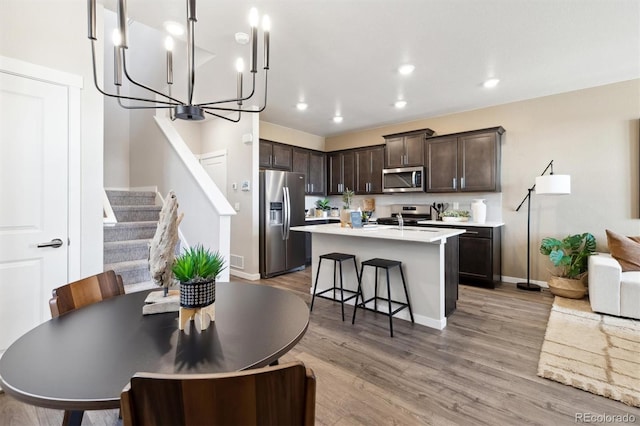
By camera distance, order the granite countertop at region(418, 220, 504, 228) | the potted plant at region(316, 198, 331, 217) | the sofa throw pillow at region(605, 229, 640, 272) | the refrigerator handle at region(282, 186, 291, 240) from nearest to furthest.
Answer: the sofa throw pillow at region(605, 229, 640, 272)
the granite countertop at region(418, 220, 504, 228)
the refrigerator handle at region(282, 186, 291, 240)
the potted plant at region(316, 198, 331, 217)

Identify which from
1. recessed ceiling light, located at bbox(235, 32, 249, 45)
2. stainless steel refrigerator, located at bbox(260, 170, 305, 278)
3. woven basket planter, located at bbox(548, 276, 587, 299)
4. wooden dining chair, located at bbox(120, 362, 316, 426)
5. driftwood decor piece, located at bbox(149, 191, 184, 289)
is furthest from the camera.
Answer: stainless steel refrigerator, located at bbox(260, 170, 305, 278)

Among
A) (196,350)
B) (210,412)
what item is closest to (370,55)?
(196,350)

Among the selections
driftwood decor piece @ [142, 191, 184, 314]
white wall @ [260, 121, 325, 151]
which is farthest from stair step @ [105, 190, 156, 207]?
driftwood decor piece @ [142, 191, 184, 314]

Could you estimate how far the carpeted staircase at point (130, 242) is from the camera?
302 cm

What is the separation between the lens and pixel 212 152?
5.34 meters

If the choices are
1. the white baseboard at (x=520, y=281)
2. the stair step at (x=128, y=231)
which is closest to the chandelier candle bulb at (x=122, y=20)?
the stair step at (x=128, y=231)

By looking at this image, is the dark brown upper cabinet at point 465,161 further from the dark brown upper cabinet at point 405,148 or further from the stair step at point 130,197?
the stair step at point 130,197

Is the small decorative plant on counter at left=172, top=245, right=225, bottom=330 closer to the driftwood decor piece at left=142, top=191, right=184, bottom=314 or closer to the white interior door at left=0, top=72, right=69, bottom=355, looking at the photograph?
the driftwood decor piece at left=142, top=191, right=184, bottom=314

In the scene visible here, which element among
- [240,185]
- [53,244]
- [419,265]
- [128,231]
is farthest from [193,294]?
[240,185]

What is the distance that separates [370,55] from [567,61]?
2196mm

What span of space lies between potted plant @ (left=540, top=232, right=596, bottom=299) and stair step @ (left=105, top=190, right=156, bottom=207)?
5602 mm

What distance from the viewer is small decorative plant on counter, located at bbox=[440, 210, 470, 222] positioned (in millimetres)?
4652

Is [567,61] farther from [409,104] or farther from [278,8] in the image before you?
[278,8]

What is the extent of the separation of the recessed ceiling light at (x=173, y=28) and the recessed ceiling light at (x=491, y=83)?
3520 millimetres
